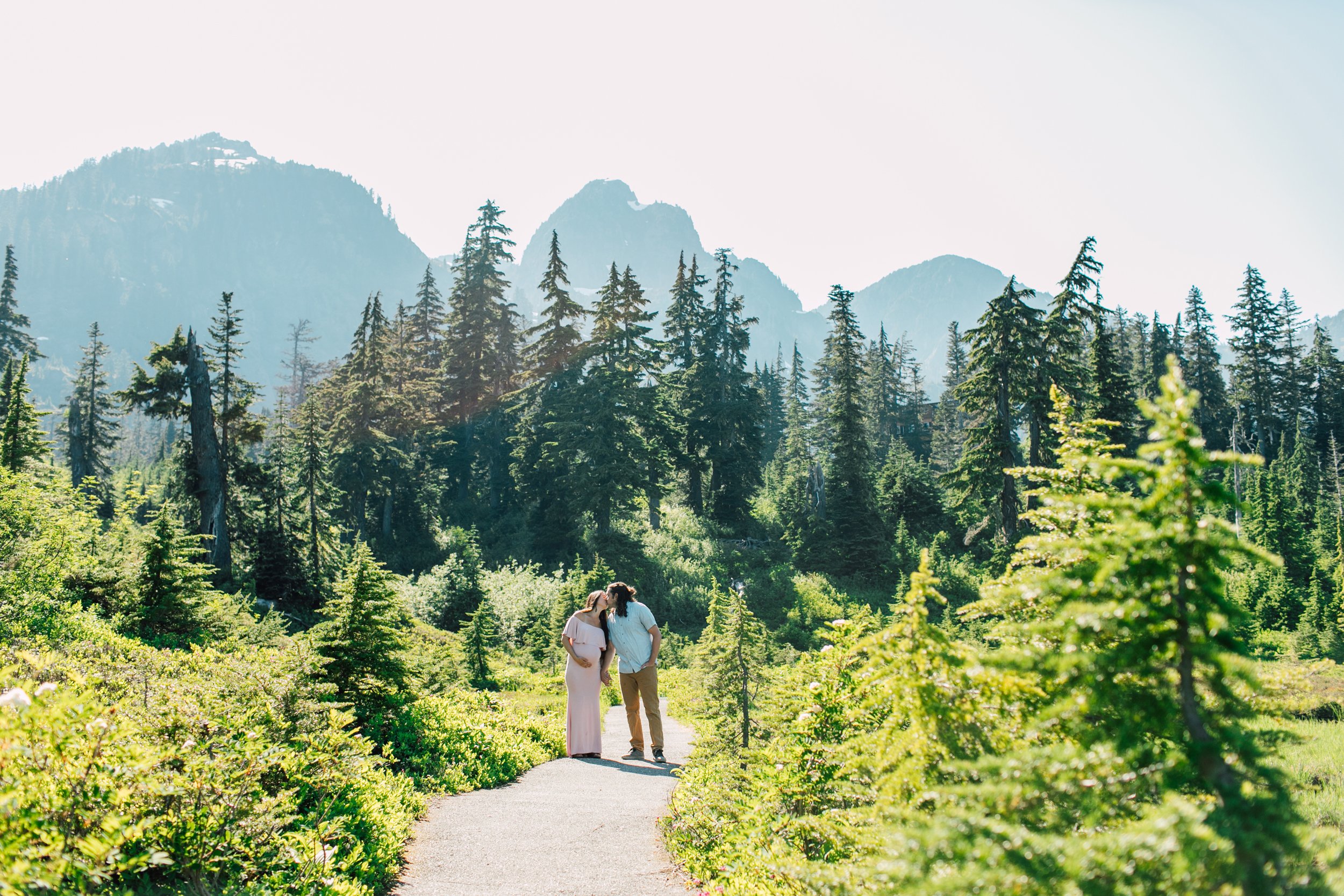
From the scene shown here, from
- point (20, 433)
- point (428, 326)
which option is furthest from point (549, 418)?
point (428, 326)

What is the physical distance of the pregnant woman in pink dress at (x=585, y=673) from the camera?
8.34 m

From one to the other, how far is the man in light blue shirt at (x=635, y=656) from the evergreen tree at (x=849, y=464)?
24.5 m

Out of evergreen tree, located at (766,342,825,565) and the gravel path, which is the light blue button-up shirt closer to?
the gravel path

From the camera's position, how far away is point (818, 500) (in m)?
35.3

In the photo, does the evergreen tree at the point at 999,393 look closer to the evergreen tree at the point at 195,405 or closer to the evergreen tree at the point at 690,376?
the evergreen tree at the point at 690,376

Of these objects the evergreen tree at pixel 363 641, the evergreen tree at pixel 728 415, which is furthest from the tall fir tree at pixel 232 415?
the evergreen tree at pixel 728 415

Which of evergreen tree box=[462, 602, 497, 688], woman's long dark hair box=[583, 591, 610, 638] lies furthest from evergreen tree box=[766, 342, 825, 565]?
woman's long dark hair box=[583, 591, 610, 638]

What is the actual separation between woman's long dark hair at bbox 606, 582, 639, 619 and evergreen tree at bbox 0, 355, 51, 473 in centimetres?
1454

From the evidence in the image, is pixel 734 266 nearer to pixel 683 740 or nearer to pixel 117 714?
pixel 683 740

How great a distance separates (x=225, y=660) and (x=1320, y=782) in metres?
11.3

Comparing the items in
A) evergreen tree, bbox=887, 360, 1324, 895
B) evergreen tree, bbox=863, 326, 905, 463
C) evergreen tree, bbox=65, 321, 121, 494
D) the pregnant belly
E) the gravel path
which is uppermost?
evergreen tree, bbox=863, 326, 905, 463

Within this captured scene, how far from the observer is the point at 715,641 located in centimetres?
769

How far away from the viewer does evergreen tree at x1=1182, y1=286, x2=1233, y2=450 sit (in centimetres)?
5469

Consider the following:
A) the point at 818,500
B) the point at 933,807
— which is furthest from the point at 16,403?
the point at 818,500
